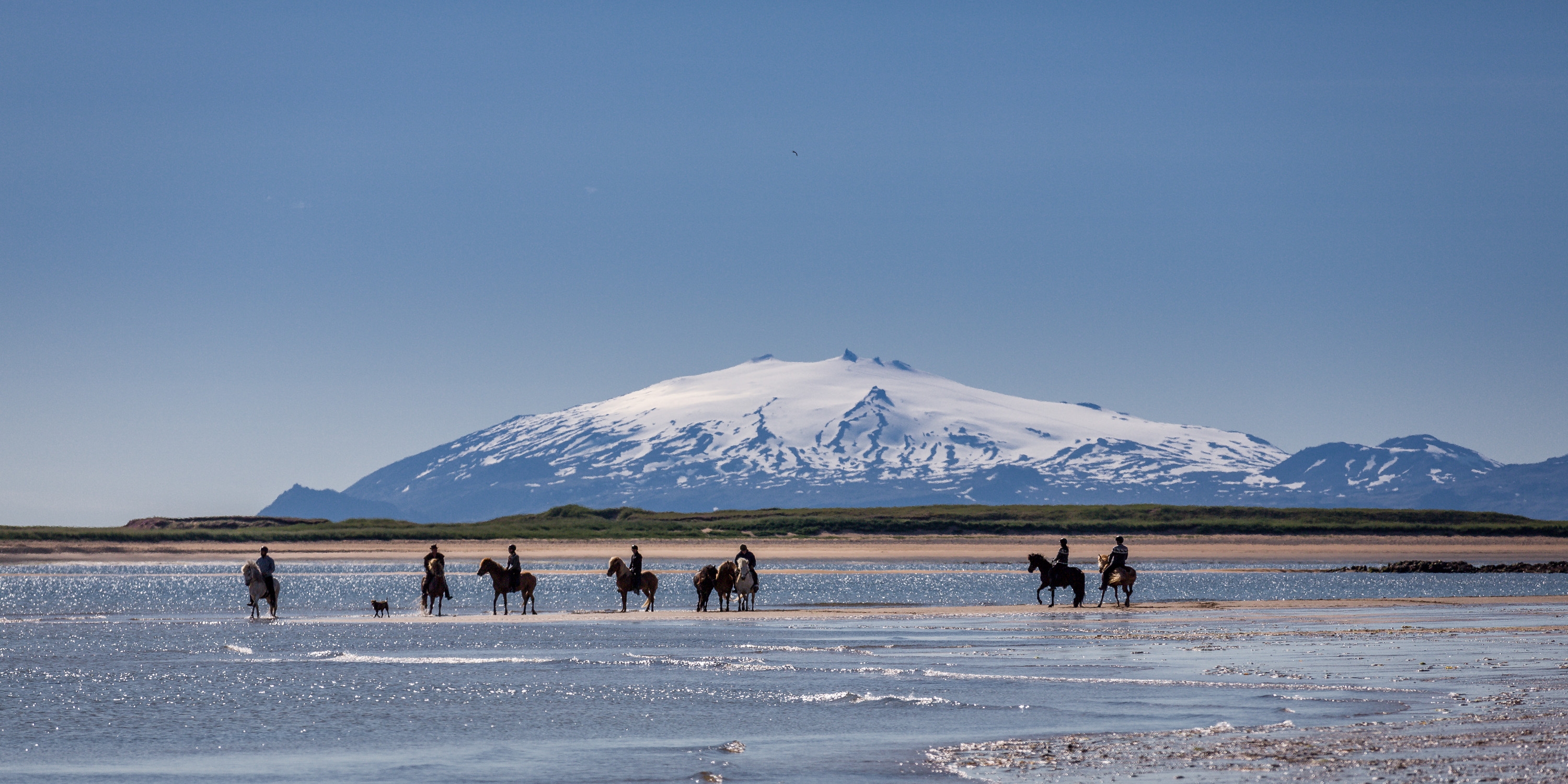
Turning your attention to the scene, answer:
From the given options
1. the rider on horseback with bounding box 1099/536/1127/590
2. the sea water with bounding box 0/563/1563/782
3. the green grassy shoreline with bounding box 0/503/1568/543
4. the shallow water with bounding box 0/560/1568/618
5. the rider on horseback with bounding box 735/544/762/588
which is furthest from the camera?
the green grassy shoreline with bounding box 0/503/1568/543

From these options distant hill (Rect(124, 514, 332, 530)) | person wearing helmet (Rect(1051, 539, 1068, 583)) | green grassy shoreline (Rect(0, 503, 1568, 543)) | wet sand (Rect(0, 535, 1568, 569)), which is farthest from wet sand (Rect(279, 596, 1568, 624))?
distant hill (Rect(124, 514, 332, 530))

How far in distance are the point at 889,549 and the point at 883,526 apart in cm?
2272

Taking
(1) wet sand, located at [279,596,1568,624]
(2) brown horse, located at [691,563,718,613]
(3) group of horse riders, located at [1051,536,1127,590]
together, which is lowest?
(1) wet sand, located at [279,596,1568,624]

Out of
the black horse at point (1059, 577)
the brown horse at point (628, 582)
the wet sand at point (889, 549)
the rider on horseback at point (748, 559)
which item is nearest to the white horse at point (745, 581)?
the rider on horseback at point (748, 559)

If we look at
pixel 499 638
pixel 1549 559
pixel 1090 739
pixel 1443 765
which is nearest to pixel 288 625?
pixel 499 638

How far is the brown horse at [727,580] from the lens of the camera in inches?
1583

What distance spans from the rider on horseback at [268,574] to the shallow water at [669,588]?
2.48 m

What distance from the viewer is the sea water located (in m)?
14.9

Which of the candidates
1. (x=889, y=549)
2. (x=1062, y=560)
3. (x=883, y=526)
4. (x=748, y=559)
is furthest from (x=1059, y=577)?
(x=883, y=526)

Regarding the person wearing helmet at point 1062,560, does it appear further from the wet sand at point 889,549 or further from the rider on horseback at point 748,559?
the wet sand at point 889,549

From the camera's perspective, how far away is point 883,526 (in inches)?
5027

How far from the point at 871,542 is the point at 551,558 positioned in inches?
1265

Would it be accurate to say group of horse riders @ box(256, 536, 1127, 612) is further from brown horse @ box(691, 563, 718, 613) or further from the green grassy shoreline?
the green grassy shoreline

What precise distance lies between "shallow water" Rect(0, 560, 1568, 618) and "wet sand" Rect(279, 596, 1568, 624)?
265 centimetres
